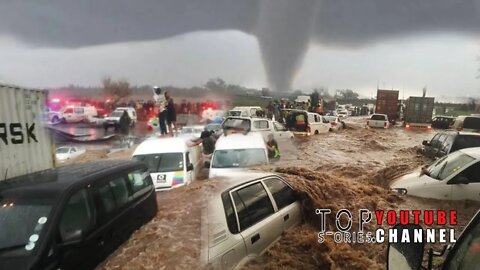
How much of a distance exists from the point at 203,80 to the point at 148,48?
1174 mm

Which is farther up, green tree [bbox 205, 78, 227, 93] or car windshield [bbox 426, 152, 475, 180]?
green tree [bbox 205, 78, 227, 93]

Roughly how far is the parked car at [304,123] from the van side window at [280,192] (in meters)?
4.91

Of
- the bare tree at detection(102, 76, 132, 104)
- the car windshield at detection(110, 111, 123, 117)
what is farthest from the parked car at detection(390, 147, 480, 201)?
the car windshield at detection(110, 111, 123, 117)

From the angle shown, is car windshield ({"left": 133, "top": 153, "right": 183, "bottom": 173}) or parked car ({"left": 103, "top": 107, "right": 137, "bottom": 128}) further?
parked car ({"left": 103, "top": 107, "right": 137, "bottom": 128})

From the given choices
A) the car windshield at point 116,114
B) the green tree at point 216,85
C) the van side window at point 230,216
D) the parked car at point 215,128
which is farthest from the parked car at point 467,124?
the car windshield at point 116,114

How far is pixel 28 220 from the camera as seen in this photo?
2275 mm

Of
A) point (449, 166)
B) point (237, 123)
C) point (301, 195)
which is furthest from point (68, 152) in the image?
point (449, 166)

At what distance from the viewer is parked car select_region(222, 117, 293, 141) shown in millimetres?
8312

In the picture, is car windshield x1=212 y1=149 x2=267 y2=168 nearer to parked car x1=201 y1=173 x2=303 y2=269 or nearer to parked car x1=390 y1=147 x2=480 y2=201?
parked car x1=390 y1=147 x2=480 y2=201

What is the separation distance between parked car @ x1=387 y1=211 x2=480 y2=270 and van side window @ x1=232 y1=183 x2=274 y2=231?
1477 mm

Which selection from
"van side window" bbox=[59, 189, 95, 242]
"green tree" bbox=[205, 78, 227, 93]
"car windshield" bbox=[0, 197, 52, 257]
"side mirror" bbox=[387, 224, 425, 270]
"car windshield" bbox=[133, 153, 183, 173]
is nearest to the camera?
"side mirror" bbox=[387, 224, 425, 270]

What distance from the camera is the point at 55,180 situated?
2.68 meters

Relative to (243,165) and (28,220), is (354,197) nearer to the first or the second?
(243,165)

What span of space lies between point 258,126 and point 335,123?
4.66 meters
